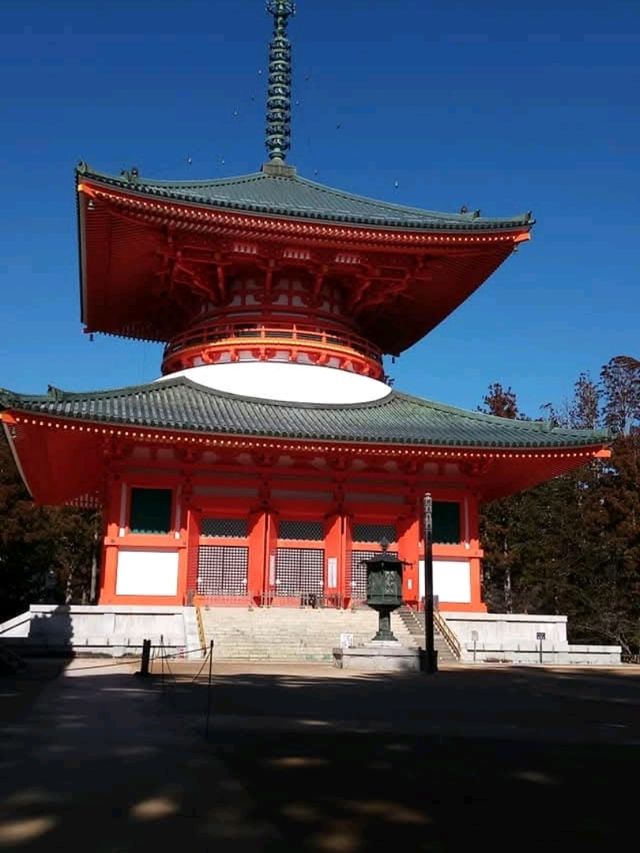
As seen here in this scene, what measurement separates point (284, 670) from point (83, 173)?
17.0 metres

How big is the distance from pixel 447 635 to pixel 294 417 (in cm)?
900

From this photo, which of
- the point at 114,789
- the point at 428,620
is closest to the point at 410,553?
the point at 428,620

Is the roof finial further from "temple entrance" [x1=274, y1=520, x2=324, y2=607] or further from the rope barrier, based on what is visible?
the rope barrier

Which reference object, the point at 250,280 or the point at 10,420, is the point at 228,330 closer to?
the point at 250,280

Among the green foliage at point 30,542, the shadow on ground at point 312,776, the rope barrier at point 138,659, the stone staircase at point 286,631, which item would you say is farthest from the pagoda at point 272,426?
the shadow on ground at point 312,776

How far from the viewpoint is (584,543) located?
154 ft

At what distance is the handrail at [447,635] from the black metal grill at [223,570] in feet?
20.9

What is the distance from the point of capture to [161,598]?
2694 cm

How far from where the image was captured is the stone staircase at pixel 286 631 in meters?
23.1

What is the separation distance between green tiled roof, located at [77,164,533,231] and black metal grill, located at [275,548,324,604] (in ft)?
38.3

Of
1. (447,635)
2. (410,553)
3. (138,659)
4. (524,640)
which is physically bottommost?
(138,659)

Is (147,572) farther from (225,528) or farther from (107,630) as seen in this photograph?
(107,630)

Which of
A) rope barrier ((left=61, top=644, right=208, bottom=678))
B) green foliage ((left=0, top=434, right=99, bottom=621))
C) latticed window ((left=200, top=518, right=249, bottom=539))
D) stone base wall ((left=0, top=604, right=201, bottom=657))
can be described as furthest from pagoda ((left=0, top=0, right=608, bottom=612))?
green foliage ((left=0, top=434, right=99, bottom=621))

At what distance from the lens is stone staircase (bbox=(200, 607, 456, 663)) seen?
75.7ft
